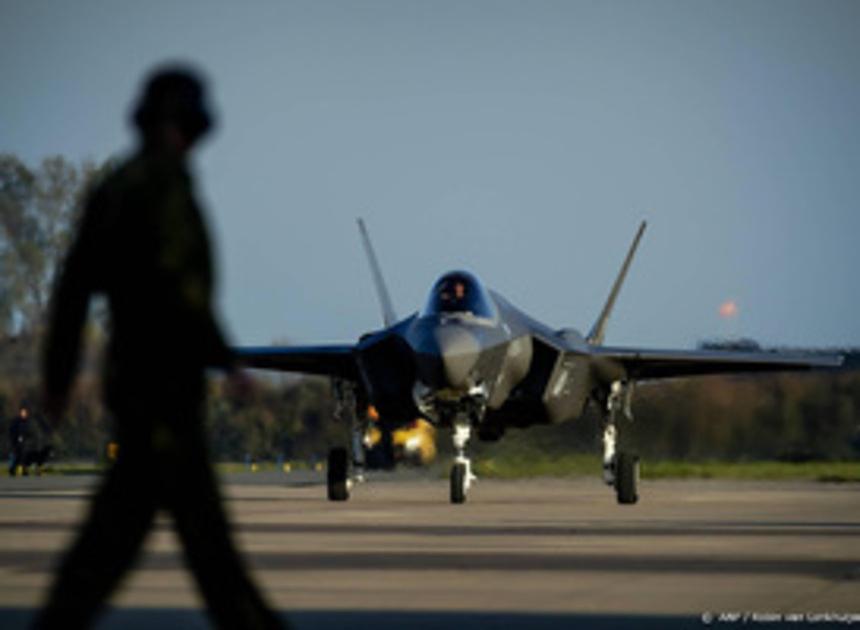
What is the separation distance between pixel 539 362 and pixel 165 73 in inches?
661

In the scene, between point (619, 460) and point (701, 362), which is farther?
point (701, 362)

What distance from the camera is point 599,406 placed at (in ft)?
80.2

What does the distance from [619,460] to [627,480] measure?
1.03ft

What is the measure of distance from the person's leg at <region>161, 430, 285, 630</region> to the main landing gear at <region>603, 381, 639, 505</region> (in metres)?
16.4

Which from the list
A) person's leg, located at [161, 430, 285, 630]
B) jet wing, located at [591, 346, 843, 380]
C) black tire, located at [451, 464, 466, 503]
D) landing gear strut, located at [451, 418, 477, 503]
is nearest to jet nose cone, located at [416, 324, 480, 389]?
landing gear strut, located at [451, 418, 477, 503]

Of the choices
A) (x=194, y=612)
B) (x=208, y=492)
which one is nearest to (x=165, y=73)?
(x=208, y=492)

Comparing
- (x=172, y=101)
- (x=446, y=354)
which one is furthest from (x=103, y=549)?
(x=446, y=354)

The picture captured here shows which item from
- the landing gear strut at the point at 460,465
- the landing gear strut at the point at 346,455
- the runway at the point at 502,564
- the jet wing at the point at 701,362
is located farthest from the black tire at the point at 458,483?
the jet wing at the point at 701,362

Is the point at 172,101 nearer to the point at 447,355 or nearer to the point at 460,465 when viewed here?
the point at 447,355

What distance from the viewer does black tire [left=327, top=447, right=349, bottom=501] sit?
22359mm

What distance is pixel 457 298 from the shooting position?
2031 cm

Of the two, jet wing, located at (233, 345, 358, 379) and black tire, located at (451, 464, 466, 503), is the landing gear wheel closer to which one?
black tire, located at (451, 464, 466, 503)

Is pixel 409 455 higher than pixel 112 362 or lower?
lower

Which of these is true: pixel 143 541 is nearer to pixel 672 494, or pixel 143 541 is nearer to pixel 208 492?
pixel 208 492
